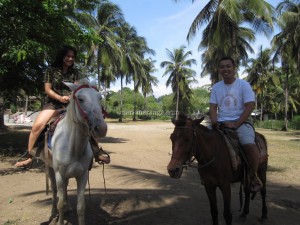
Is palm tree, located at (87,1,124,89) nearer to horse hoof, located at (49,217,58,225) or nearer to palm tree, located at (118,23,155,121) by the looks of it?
palm tree, located at (118,23,155,121)

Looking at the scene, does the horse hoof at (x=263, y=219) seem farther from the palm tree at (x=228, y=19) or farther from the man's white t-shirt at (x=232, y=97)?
Answer: the palm tree at (x=228, y=19)

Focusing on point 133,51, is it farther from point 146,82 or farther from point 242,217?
point 242,217

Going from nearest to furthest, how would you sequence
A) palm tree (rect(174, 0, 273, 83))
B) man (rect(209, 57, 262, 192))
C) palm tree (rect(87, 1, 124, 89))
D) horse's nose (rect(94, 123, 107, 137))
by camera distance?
horse's nose (rect(94, 123, 107, 137)), man (rect(209, 57, 262, 192)), palm tree (rect(174, 0, 273, 83)), palm tree (rect(87, 1, 124, 89))

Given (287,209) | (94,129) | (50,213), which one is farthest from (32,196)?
(287,209)

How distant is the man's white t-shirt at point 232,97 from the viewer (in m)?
4.85

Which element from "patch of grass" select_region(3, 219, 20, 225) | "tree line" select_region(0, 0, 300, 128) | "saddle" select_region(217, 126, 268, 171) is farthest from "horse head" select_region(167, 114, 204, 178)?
"tree line" select_region(0, 0, 300, 128)

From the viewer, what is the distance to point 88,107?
358cm

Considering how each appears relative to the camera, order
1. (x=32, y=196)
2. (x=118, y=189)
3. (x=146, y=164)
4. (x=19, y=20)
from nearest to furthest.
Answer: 1. (x=32, y=196)
2. (x=118, y=189)
3. (x=19, y=20)
4. (x=146, y=164)

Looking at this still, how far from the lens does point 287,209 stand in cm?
659

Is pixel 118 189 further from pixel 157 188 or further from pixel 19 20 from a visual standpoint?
pixel 19 20

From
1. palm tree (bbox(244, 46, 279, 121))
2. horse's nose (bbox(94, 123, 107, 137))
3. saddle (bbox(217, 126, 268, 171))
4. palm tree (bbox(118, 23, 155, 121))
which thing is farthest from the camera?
palm tree (bbox(244, 46, 279, 121))

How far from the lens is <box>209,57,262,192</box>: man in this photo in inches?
189

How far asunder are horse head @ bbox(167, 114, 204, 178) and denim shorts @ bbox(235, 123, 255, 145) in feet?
3.59

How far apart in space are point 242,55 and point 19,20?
81.7ft
